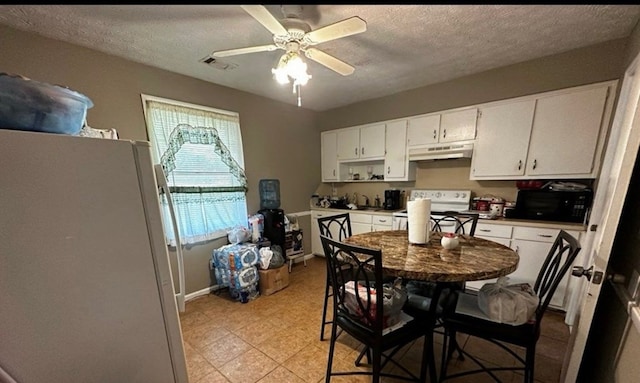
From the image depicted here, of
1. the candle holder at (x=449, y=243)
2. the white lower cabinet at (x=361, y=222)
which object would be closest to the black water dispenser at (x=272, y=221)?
the white lower cabinet at (x=361, y=222)

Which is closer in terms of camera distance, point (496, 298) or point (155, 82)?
point (496, 298)

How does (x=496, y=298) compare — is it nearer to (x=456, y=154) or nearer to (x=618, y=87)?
(x=456, y=154)

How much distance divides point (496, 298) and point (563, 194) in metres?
1.75

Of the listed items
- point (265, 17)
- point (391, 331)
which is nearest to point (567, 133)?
point (391, 331)

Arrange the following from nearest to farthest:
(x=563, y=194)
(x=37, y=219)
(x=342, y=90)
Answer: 1. (x=37, y=219)
2. (x=563, y=194)
3. (x=342, y=90)

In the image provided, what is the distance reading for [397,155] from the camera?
3.55 m

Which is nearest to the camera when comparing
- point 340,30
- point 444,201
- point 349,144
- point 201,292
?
point 340,30

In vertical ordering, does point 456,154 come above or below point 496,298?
above

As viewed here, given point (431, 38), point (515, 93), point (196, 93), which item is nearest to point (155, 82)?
point (196, 93)

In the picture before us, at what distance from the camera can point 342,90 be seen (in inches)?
135

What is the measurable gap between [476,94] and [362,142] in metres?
1.58

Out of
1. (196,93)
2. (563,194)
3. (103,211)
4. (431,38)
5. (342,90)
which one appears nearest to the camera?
(103,211)

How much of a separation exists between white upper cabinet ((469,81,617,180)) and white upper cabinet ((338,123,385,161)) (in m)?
1.26

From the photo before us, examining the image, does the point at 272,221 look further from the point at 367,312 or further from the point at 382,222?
the point at 367,312
